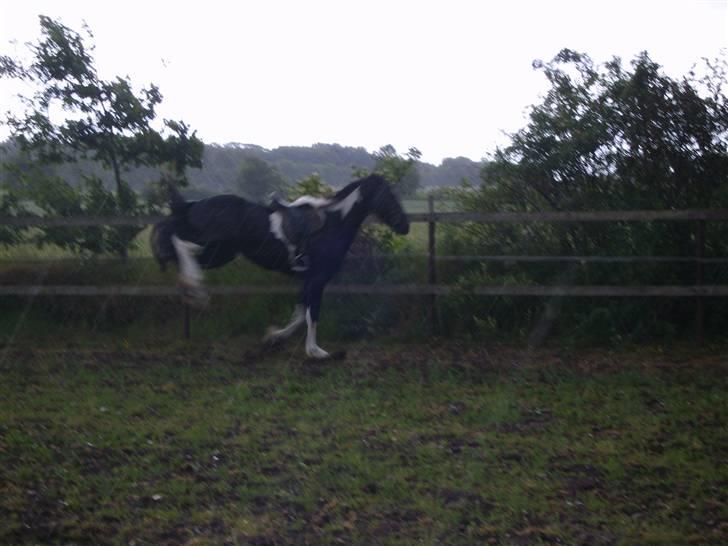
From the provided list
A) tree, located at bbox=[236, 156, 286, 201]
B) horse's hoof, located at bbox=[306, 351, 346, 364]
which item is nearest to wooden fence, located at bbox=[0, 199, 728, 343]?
horse's hoof, located at bbox=[306, 351, 346, 364]

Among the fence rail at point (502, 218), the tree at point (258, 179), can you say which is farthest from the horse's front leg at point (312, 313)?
the tree at point (258, 179)

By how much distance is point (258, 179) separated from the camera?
41.4 feet

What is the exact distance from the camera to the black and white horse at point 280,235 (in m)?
9.34

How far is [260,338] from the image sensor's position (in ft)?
35.1

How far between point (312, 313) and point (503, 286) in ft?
7.96

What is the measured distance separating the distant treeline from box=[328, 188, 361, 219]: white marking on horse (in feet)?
6.50

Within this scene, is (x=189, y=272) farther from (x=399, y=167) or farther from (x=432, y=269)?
(x=399, y=167)

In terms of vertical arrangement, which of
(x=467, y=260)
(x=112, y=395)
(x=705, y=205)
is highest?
(x=705, y=205)

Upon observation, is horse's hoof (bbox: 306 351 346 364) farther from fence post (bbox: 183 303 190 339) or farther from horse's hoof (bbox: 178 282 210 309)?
fence post (bbox: 183 303 190 339)

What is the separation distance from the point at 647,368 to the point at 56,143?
26.8 ft

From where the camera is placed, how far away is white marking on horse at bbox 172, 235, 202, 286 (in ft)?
29.9

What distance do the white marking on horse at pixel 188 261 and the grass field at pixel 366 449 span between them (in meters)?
0.93

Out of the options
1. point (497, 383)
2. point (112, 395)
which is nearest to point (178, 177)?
point (112, 395)

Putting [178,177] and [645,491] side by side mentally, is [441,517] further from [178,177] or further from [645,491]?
[178,177]
